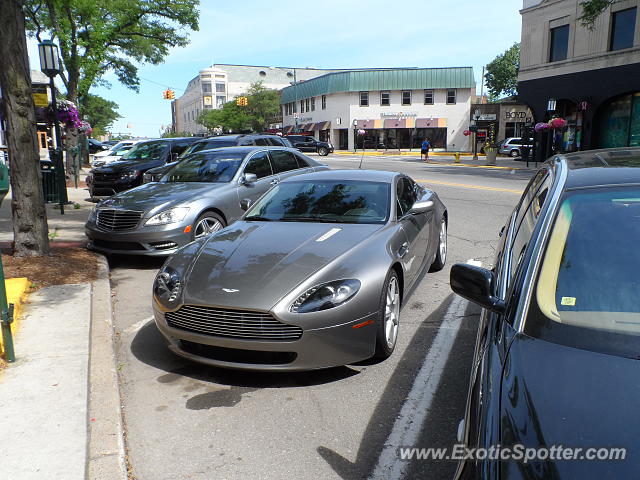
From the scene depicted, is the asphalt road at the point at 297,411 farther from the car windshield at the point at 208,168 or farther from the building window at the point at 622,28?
the building window at the point at 622,28

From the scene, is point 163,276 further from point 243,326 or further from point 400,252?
point 400,252

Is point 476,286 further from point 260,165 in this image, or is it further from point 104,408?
point 260,165

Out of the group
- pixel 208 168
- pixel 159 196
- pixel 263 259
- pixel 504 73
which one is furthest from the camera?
pixel 504 73

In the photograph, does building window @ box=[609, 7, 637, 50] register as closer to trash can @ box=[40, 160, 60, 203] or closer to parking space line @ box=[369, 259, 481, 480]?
trash can @ box=[40, 160, 60, 203]

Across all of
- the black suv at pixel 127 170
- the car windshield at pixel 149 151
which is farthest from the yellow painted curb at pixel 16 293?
the car windshield at pixel 149 151

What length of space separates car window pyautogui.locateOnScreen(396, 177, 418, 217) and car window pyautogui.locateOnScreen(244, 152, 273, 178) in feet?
10.5

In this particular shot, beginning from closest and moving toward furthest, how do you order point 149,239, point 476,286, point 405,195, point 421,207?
point 476,286 → point 421,207 → point 405,195 → point 149,239

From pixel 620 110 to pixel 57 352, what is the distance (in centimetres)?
2940

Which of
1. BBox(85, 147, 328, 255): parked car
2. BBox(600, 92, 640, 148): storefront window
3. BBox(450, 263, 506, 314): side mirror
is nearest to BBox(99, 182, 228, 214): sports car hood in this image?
BBox(85, 147, 328, 255): parked car

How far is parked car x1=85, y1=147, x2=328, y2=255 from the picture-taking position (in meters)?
7.02

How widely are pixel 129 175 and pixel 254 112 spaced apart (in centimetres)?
6404

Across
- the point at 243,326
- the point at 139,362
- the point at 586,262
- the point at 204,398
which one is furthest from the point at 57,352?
the point at 586,262

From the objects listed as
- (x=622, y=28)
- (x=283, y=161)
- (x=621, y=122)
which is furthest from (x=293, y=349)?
(x=622, y=28)

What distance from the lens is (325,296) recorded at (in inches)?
147
